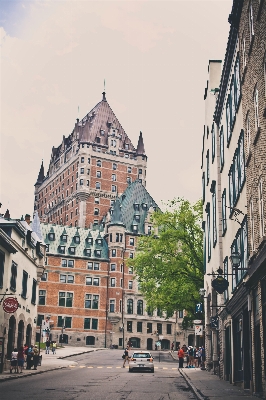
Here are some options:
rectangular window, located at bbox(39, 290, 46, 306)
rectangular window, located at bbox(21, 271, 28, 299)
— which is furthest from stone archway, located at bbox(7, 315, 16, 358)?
rectangular window, located at bbox(39, 290, 46, 306)

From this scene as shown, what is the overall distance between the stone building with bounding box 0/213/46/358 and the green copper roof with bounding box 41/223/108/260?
56.2 m

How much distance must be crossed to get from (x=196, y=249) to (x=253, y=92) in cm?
3368

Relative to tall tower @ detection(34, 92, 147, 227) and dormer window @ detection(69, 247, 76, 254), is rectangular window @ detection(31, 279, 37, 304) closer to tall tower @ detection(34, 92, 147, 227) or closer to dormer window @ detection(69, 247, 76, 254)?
dormer window @ detection(69, 247, 76, 254)

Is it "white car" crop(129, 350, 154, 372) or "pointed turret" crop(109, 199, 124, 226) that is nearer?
"white car" crop(129, 350, 154, 372)

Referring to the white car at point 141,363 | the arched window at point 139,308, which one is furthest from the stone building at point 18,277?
the arched window at point 139,308

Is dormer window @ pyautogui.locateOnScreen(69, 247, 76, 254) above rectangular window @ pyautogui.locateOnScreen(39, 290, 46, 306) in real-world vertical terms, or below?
above

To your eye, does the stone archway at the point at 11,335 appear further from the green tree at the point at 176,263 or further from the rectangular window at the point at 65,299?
the rectangular window at the point at 65,299

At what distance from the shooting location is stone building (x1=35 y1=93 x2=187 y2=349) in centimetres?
9594

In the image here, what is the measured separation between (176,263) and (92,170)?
7624 cm

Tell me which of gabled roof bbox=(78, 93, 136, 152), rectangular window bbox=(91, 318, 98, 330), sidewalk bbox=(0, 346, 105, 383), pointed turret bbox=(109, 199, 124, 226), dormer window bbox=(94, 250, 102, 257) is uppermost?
gabled roof bbox=(78, 93, 136, 152)

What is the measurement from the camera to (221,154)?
3128 cm

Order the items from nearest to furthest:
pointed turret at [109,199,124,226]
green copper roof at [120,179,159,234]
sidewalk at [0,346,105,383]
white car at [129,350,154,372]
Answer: sidewalk at [0,346,105,383] → white car at [129,350,154,372] → pointed turret at [109,199,124,226] → green copper roof at [120,179,159,234]

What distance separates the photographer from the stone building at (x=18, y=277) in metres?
31.4

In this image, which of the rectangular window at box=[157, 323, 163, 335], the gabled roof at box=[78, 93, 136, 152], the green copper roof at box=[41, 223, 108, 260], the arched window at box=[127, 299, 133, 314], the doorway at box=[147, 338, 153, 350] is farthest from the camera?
the gabled roof at box=[78, 93, 136, 152]
